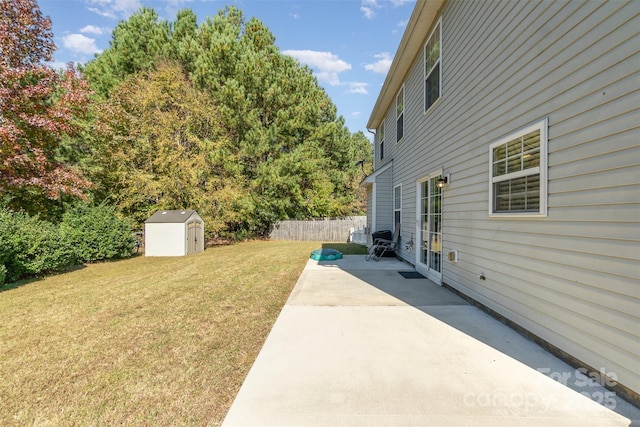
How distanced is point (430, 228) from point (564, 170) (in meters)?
3.33

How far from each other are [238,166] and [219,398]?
14090 mm

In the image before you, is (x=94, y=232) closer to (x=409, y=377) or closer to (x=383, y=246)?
(x=383, y=246)

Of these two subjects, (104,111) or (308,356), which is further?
(104,111)

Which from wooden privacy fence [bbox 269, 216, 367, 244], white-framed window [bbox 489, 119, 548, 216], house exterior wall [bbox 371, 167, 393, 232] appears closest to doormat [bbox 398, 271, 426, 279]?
white-framed window [bbox 489, 119, 548, 216]

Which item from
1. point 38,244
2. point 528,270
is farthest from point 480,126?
point 38,244

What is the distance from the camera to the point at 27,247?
6449 mm

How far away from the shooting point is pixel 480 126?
3764 millimetres

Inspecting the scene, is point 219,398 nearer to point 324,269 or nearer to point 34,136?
point 324,269

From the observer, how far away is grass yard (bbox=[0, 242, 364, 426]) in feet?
6.32

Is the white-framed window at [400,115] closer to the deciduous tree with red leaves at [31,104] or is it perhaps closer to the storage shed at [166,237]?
the storage shed at [166,237]

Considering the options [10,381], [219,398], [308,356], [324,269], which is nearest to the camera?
[219,398]

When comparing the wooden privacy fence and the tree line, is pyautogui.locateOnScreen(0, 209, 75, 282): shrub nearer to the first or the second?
the tree line

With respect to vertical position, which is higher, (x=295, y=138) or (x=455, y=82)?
(x=295, y=138)

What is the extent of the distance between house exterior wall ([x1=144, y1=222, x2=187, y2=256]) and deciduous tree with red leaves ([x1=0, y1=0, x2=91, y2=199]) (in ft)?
8.51
